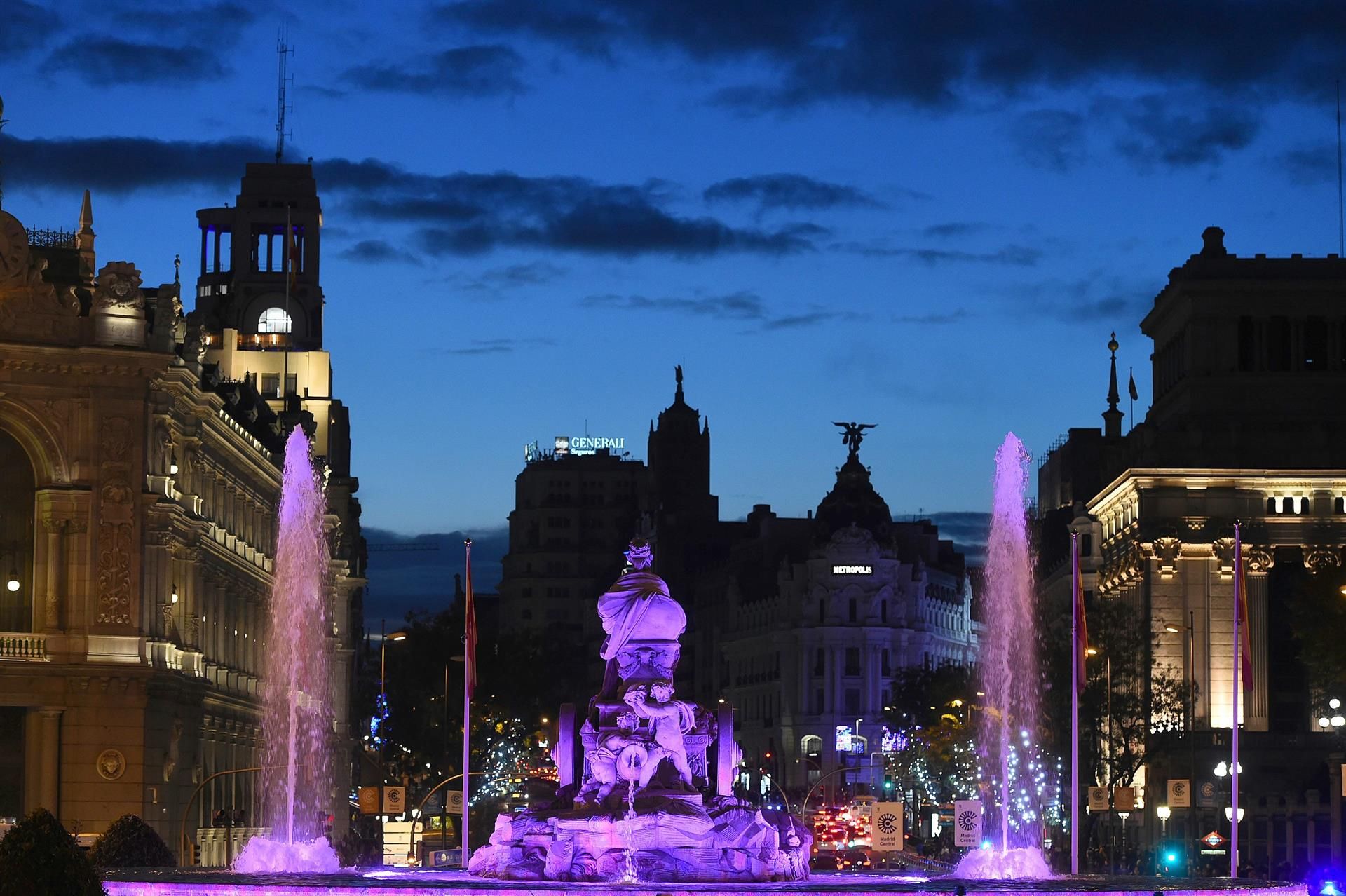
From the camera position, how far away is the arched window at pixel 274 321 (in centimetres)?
14300

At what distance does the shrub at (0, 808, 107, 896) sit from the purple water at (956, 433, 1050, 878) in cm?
2522

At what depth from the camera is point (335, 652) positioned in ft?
428

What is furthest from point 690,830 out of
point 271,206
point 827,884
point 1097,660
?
point 271,206

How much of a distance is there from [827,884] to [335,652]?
83.7 metres

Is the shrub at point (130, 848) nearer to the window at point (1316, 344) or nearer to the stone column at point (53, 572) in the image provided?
the stone column at point (53, 572)

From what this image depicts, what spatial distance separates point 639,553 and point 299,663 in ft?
212

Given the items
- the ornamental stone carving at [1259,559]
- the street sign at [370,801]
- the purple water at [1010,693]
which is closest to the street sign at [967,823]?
the purple water at [1010,693]

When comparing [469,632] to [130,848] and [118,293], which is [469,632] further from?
[118,293]

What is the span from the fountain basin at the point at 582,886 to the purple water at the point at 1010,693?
10644 millimetres

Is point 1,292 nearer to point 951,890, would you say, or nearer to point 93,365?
point 93,365

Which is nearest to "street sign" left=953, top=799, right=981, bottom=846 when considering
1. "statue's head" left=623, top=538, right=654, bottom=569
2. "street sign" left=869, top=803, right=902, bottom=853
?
"street sign" left=869, top=803, right=902, bottom=853

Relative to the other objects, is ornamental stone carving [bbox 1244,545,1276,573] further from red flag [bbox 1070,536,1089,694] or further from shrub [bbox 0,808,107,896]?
shrub [bbox 0,808,107,896]

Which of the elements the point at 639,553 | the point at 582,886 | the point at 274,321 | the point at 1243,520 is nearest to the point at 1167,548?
the point at 1243,520

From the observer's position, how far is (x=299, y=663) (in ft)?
382
